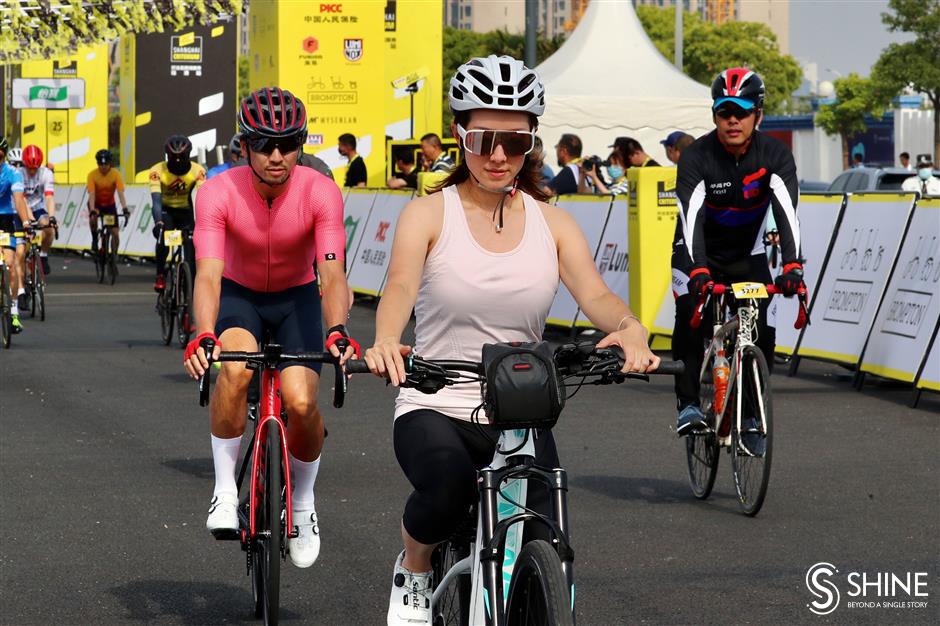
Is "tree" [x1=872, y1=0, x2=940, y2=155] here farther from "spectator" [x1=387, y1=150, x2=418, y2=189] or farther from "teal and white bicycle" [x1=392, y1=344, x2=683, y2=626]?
"teal and white bicycle" [x1=392, y1=344, x2=683, y2=626]

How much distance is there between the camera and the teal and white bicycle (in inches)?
162

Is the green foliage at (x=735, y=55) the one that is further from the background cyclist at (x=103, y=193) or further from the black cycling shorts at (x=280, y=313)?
the black cycling shorts at (x=280, y=313)

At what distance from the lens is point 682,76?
3709 centimetres

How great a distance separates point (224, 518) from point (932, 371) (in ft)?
25.0

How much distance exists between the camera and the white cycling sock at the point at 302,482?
22.0ft

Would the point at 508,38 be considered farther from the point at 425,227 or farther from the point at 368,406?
the point at 425,227

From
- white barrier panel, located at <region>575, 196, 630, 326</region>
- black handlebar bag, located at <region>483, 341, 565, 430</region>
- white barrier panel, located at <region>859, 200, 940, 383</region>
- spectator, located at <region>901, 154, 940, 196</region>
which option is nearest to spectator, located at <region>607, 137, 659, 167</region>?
white barrier panel, located at <region>575, 196, 630, 326</region>

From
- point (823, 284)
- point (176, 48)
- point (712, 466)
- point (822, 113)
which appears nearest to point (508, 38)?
point (822, 113)

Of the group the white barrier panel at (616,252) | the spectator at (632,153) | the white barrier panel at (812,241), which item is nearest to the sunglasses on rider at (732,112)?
the white barrier panel at (812,241)

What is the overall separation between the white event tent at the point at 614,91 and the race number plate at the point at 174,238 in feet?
59.3

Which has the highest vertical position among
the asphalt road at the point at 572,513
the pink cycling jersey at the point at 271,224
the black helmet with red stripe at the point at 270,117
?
the black helmet with red stripe at the point at 270,117

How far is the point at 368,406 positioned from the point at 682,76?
25.2 m

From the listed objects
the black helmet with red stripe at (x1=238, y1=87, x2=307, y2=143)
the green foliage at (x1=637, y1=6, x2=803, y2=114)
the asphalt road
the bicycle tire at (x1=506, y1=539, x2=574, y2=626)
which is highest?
the green foliage at (x1=637, y1=6, x2=803, y2=114)

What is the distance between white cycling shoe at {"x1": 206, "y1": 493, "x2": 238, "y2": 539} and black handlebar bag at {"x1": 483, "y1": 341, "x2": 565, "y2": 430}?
2473mm
